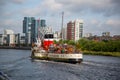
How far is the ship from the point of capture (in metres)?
91.4

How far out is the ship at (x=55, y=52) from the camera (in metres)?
91.4

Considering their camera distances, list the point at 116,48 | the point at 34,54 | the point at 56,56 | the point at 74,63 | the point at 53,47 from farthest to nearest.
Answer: the point at 116,48 < the point at 34,54 < the point at 53,47 < the point at 56,56 < the point at 74,63

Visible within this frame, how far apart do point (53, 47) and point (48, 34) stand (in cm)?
1223

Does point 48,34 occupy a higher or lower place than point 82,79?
higher

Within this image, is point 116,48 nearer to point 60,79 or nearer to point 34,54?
point 34,54

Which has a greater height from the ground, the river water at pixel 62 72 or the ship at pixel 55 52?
the ship at pixel 55 52

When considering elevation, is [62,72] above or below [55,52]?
below

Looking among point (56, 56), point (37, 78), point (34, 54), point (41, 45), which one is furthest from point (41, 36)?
point (37, 78)

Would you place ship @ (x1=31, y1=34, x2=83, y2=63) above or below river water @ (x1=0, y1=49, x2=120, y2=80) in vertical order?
above

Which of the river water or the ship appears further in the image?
the ship

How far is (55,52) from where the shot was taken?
332ft

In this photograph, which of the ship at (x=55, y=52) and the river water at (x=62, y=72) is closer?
the river water at (x=62, y=72)

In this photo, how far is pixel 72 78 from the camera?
59094mm

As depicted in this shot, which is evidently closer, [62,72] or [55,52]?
[62,72]
